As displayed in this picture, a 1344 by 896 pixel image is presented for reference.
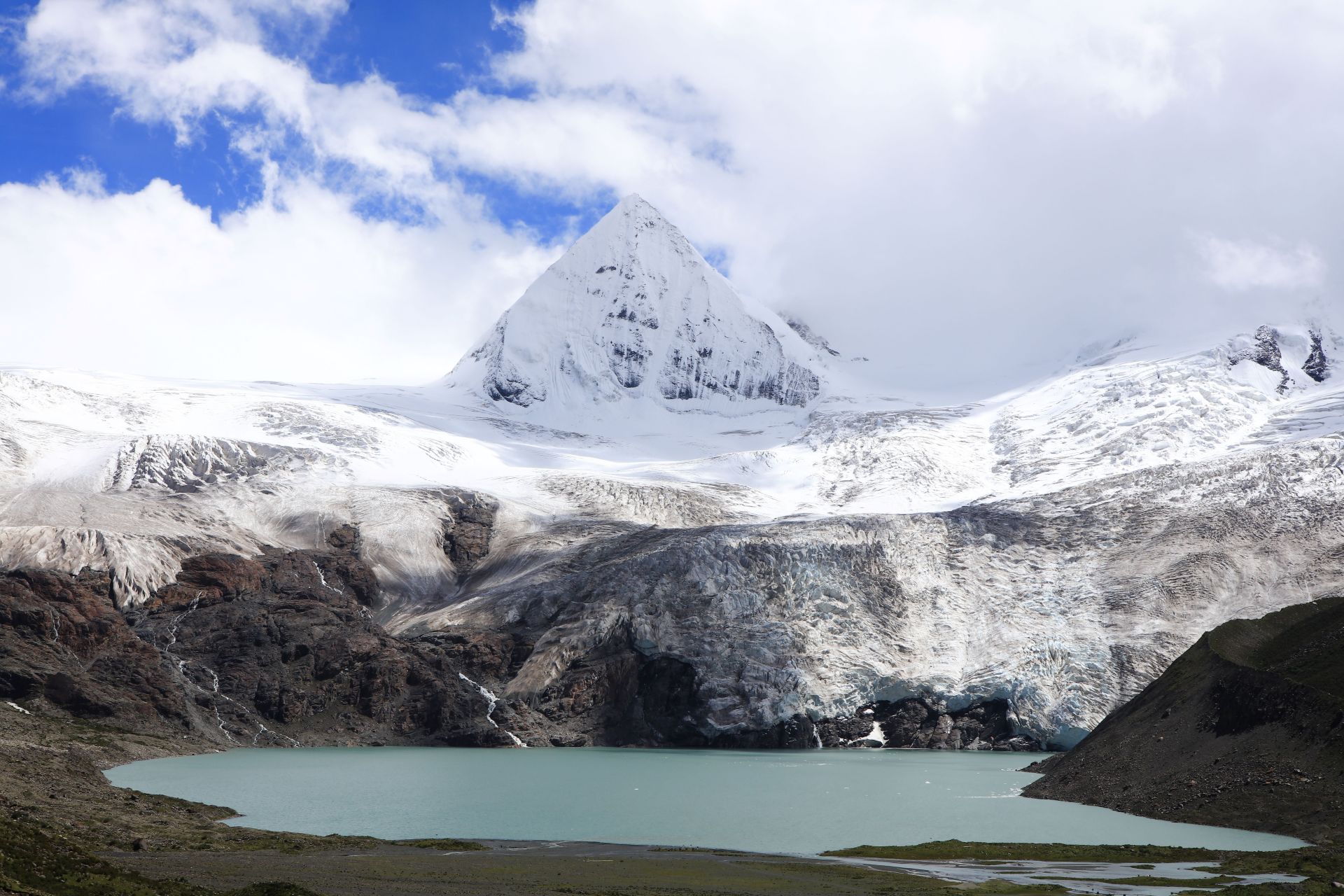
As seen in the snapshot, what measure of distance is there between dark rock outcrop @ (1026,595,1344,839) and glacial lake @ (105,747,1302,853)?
6.79 ft

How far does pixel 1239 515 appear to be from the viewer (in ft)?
416

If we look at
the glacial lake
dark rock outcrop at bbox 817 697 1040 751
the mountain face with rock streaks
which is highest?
the mountain face with rock streaks

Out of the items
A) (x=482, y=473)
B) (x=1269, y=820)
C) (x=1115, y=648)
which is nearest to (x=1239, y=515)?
(x=1115, y=648)

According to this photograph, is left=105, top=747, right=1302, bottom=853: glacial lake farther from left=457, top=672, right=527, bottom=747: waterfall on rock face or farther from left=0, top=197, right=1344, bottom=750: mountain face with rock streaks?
left=0, top=197, right=1344, bottom=750: mountain face with rock streaks

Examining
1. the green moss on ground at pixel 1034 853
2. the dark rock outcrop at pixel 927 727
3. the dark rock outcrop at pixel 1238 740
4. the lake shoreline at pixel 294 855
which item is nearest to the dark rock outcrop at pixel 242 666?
the dark rock outcrop at pixel 927 727

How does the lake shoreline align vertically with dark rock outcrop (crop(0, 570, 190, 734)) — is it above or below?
below

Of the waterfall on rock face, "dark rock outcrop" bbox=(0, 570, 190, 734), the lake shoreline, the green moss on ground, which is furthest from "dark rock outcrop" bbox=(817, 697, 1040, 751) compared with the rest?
the lake shoreline

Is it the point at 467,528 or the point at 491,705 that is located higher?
the point at 467,528

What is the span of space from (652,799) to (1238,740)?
98.0 ft

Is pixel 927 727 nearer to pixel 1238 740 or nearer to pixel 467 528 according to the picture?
pixel 1238 740

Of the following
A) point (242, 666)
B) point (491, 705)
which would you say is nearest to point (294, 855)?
point (491, 705)

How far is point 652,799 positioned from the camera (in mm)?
68188

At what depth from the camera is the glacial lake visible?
184ft

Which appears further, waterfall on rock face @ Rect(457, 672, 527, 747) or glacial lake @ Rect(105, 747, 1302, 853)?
waterfall on rock face @ Rect(457, 672, 527, 747)
